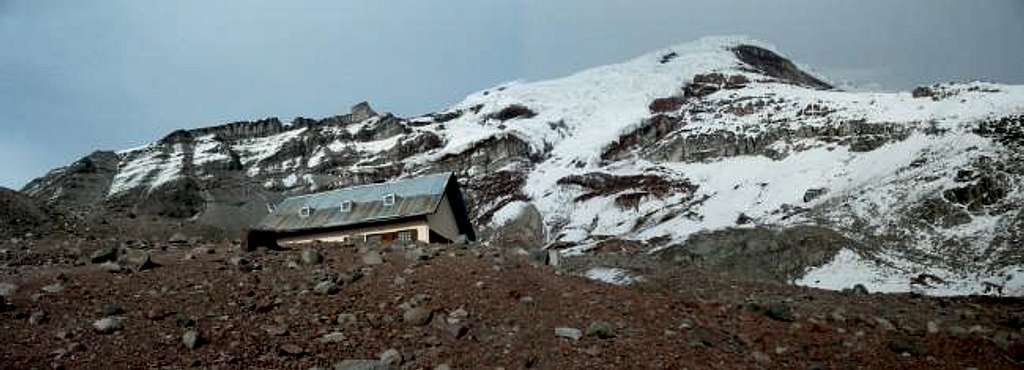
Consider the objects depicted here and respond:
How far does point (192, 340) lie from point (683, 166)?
10086 cm

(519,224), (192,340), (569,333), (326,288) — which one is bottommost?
(519,224)

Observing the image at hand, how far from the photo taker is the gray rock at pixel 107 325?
1371 centimetres

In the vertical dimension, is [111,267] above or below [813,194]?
above

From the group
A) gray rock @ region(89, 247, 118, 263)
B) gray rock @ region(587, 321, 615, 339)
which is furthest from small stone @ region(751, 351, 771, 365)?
gray rock @ region(89, 247, 118, 263)

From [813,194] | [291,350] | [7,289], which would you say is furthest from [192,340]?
[813,194]

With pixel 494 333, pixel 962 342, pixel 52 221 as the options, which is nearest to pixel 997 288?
pixel 962 342

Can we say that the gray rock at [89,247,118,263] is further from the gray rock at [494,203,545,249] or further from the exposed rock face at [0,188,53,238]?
the gray rock at [494,203,545,249]

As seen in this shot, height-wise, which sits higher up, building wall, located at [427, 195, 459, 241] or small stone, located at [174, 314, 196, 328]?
small stone, located at [174, 314, 196, 328]

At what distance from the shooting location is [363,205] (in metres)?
41.6

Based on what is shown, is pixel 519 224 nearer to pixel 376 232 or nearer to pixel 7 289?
pixel 376 232

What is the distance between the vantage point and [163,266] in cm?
1944

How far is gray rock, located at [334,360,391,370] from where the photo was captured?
12.5 meters

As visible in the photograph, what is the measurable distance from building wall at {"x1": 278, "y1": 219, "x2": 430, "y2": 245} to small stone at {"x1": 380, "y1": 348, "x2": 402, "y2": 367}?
1008 inches

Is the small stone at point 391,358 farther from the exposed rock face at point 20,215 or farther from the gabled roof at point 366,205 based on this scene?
the exposed rock face at point 20,215
